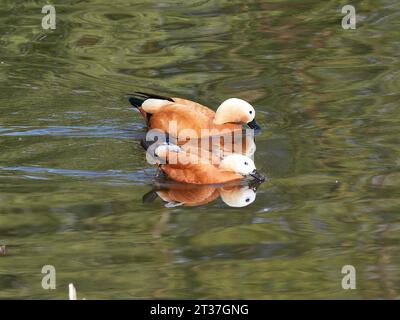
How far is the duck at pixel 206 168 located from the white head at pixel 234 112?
4.20 ft

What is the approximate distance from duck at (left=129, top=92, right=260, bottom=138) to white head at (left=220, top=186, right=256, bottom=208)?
1.64m

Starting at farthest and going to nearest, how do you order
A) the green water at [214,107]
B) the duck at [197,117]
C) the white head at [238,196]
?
the duck at [197,117]
the white head at [238,196]
the green water at [214,107]

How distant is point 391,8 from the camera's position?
1434cm

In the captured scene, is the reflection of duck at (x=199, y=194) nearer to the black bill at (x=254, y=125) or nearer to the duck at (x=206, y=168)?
the duck at (x=206, y=168)

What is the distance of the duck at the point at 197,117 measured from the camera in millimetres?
10945

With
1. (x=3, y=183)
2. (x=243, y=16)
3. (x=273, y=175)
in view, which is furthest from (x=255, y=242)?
(x=243, y=16)

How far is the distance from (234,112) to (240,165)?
1.55m

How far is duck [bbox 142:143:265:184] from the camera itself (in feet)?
31.3

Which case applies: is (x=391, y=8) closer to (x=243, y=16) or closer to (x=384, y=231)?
(x=243, y=16)

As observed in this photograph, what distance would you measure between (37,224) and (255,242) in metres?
1.73

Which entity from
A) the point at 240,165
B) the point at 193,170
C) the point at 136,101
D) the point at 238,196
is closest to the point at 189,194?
the point at 193,170

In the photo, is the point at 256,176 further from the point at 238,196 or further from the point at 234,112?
the point at 234,112

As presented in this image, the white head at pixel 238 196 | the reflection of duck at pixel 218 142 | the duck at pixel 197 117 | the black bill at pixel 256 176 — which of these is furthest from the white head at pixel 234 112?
the white head at pixel 238 196

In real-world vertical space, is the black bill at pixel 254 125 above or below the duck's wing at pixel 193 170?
above
